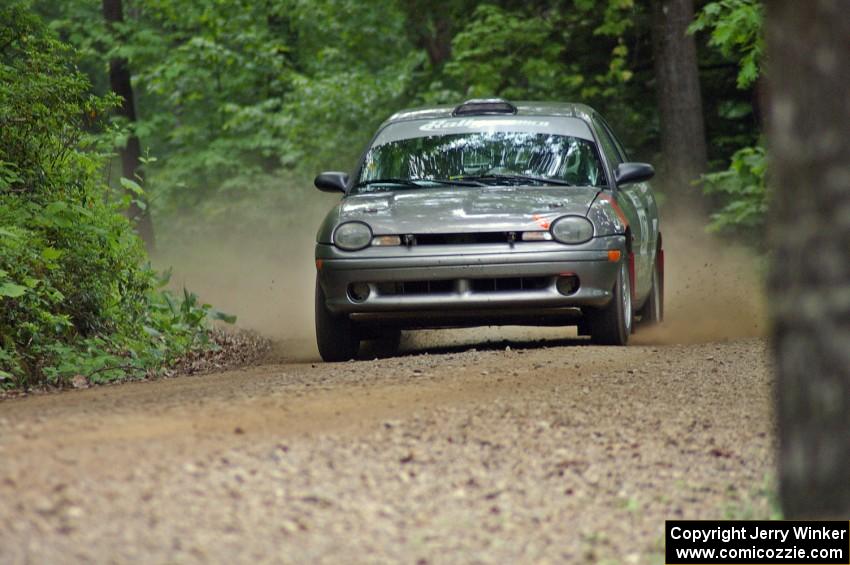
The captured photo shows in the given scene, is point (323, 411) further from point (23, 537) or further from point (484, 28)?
point (484, 28)

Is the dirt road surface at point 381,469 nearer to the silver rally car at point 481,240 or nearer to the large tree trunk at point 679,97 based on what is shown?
the silver rally car at point 481,240

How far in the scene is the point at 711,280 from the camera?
629 inches

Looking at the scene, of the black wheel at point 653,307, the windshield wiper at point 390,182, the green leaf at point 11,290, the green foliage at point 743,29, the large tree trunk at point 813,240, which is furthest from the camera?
the green foliage at point 743,29

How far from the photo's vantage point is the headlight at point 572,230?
9328 mm

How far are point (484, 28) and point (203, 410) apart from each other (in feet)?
53.2

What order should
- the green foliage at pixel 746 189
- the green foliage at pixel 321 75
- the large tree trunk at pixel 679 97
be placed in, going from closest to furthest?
the green foliage at pixel 746 189 < the large tree trunk at pixel 679 97 < the green foliage at pixel 321 75

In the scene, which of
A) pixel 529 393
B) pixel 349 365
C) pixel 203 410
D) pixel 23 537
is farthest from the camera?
pixel 349 365

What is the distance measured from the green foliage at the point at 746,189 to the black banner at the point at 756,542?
35.5 ft

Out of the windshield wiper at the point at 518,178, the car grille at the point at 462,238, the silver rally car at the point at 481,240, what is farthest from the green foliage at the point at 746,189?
the car grille at the point at 462,238

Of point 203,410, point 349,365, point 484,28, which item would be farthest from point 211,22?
point 203,410

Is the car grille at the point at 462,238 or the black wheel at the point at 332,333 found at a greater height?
the car grille at the point at 462,238

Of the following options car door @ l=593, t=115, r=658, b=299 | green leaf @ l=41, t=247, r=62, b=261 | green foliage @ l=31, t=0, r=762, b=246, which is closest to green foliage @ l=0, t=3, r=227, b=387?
green leaf @ l=41, t=247, r=62, b=261

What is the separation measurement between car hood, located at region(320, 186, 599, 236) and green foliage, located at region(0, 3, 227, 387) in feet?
7.23

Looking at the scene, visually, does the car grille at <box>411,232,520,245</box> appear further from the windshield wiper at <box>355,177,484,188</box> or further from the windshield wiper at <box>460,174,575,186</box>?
the windshield wiper at <box>460,174,575,186</box>
